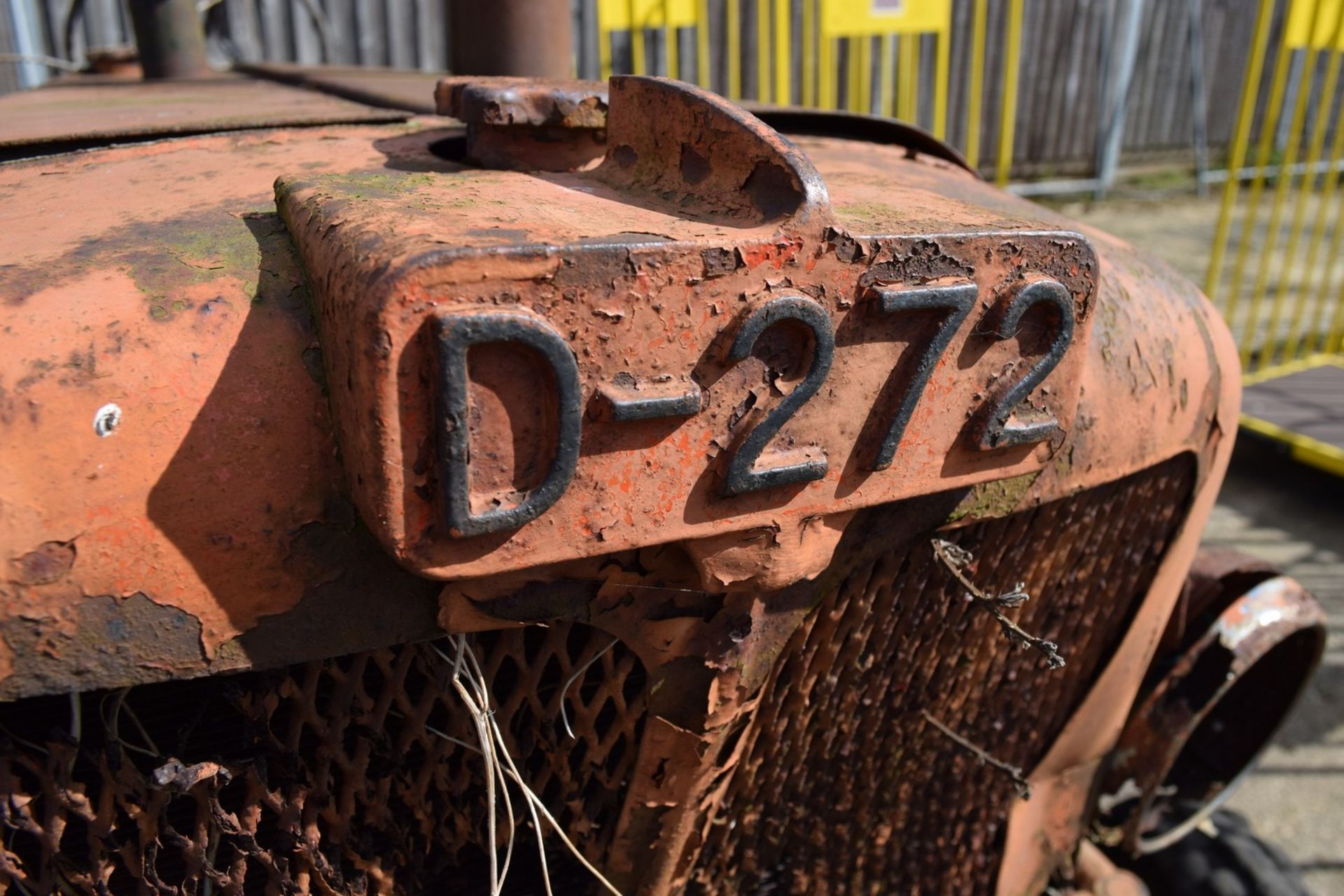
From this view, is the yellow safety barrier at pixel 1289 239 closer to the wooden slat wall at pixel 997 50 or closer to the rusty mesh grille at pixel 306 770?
the wooden slat wall at pixel 997 50

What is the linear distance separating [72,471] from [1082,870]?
1568mm

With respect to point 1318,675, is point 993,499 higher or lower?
higher

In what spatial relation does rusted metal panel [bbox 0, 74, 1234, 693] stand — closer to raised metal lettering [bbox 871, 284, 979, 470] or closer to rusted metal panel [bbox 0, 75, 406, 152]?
raised metal lettering [bbox 871, 284, 979, 470]

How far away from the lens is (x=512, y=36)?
61.6 inches

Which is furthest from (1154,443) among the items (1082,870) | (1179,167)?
(1179,167)

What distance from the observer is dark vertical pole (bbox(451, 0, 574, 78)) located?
5.10 feet

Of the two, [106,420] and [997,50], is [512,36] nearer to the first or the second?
[106,420]

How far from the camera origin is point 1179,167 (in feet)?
31.2

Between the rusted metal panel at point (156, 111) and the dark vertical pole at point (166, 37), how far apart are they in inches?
5.1

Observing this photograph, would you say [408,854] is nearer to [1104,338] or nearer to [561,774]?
[561,774]

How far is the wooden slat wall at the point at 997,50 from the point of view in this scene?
18.6 ft

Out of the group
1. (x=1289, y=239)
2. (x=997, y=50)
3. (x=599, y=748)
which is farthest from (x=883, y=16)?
(x=997, y=50)

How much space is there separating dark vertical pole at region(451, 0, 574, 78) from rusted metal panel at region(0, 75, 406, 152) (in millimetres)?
166

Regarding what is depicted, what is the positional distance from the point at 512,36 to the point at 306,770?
1.11m
